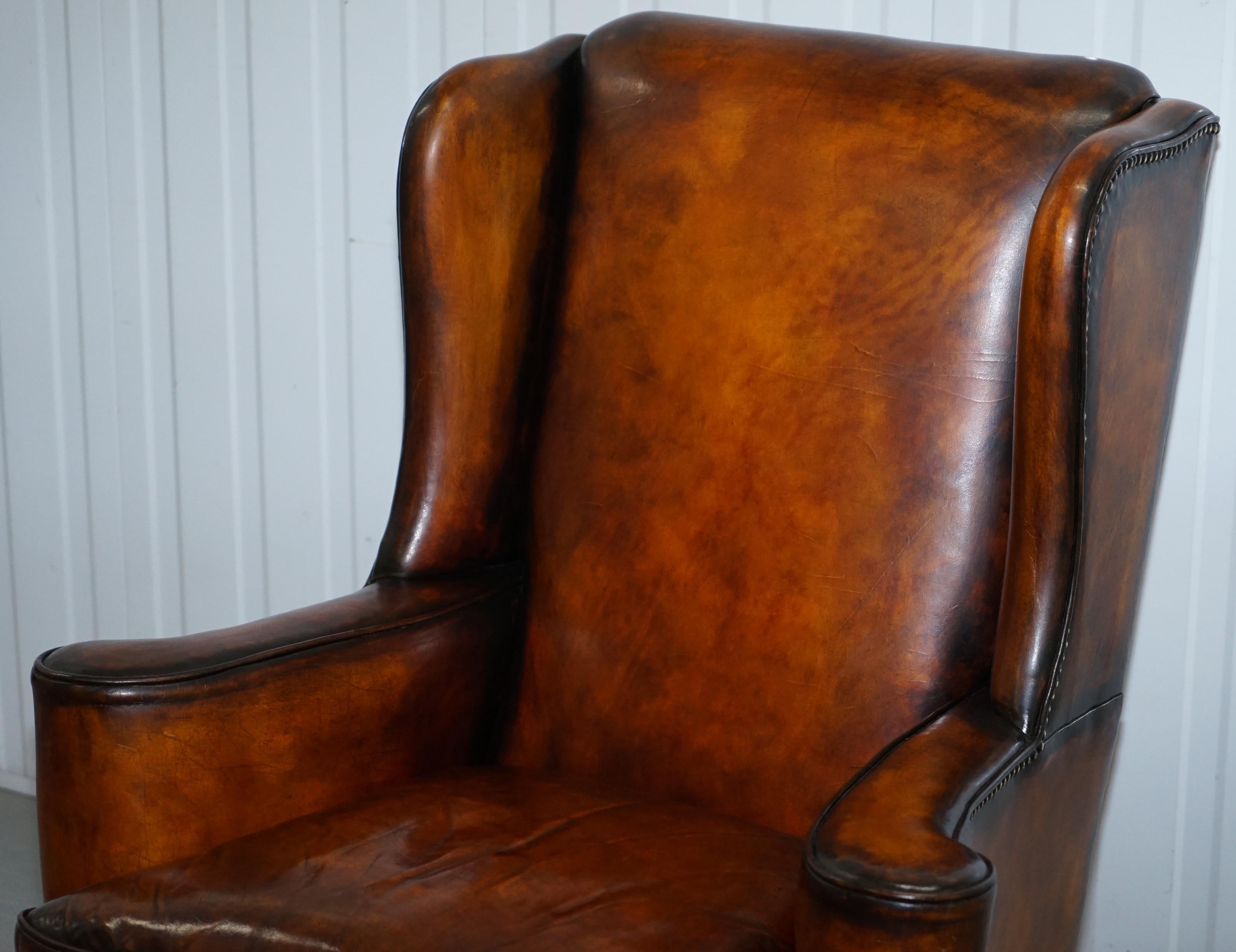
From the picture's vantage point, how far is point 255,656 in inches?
42.7

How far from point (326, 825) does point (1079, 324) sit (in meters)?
0.73

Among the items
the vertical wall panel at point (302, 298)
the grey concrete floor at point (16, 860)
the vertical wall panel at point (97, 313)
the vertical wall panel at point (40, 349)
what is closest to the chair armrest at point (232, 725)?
the vertical wall panel at point (302, 298)

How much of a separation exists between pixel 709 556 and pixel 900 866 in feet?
1.76

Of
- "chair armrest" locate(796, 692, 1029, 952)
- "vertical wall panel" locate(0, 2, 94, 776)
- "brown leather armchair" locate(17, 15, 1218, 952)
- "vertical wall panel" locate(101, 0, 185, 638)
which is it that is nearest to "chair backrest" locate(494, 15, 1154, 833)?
"brown leather armchair" locate(17, 15, 1218, 952)

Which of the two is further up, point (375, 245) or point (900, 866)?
point (375, 245)

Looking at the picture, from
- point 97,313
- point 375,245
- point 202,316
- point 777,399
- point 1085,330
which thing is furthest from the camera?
point 97,313

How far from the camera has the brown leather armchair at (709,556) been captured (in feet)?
3.00

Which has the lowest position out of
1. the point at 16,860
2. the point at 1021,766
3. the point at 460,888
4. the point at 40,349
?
the point at 16,860

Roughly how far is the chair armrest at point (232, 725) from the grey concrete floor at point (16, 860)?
0.93 m

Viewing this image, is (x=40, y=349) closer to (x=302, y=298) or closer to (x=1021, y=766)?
(x=302, y=298)

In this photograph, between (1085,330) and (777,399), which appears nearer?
(1085,330)

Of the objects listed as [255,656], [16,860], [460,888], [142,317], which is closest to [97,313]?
[142,317]

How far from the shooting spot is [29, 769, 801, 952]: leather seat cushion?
879 millimetres

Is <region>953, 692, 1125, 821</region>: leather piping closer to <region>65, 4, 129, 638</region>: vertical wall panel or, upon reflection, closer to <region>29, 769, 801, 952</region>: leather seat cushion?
<region>29, 769, 801, 952</region>: leather seat cushion
